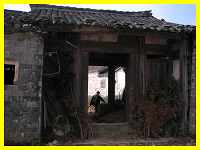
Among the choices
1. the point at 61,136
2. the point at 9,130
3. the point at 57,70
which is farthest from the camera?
the point at 57,70

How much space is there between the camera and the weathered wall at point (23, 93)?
7887 mm

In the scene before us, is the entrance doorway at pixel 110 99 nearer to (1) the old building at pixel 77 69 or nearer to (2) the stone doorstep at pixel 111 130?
(2) the stone doorstep at pixel 111 130

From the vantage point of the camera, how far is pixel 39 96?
8078 mm

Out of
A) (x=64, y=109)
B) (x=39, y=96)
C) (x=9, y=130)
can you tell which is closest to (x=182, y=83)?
(x=64, y=109)

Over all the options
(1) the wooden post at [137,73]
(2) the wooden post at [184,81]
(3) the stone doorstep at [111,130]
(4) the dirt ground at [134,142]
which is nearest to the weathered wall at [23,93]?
(4) the dirt ground at [134,142]

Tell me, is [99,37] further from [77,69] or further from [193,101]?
[193,101]

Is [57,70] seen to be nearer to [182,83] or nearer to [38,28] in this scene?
[38,28]

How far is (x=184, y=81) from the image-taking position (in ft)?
31.1

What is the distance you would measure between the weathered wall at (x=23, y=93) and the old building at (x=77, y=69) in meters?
0.03

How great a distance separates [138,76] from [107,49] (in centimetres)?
133

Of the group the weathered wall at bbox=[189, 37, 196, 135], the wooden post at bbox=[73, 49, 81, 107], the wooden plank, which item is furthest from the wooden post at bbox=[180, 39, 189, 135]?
the wooden post at bbox=[73, 49, 81, 107]

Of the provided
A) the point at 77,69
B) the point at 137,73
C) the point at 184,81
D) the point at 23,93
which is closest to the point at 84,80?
the point at 77,69

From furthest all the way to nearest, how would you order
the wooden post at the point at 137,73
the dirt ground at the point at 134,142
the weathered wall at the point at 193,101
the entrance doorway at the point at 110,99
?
the entrance doorway at the point at 110,99
the wooden post at the point at 137,73
the weathered wall at the point at 193,101
the dirt ground at the point at 134,142

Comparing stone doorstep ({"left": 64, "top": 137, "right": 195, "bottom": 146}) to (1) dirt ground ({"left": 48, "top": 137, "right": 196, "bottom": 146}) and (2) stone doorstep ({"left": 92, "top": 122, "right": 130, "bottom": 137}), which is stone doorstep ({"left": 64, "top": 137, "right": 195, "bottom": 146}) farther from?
(2) stone doorstep ({"left": 92, "top": 122, "right": 130, "bottom": 137})
